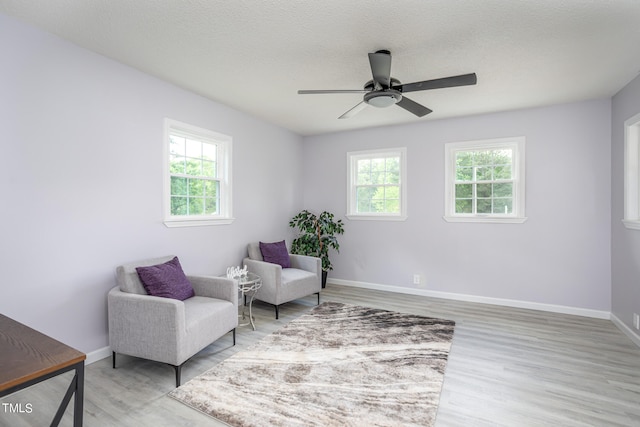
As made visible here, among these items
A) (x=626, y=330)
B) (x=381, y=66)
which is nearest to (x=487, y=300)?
(x=626, y=330)

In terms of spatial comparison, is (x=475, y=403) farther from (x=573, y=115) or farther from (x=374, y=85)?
(x=573, y=115)

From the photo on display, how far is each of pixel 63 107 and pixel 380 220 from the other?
164 inches

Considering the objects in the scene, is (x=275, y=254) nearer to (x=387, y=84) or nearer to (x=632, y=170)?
(x=387, y=84)

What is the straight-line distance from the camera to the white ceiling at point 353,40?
2.12 meters

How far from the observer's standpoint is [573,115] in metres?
3.96

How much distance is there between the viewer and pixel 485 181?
14.7 feet

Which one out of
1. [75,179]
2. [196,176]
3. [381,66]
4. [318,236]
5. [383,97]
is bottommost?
[318,236]

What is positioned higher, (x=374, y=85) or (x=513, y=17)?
(x=513, y=17)

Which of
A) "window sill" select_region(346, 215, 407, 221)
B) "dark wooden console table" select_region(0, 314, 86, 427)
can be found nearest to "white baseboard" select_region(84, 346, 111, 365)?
"dark wooden console table" select_region(0, 314, 86, 427)

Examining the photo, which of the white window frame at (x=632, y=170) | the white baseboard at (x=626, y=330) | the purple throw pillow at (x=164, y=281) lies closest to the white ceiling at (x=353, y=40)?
the white window frame at (x=632, y=170)

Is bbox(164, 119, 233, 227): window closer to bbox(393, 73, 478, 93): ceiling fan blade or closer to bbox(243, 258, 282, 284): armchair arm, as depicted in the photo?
bbox(243, 258, 282, 284): armchair arm

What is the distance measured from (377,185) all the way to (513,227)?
80.3 inches

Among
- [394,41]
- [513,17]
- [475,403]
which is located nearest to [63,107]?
[394,41]

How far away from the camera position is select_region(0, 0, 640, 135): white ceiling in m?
2.12
